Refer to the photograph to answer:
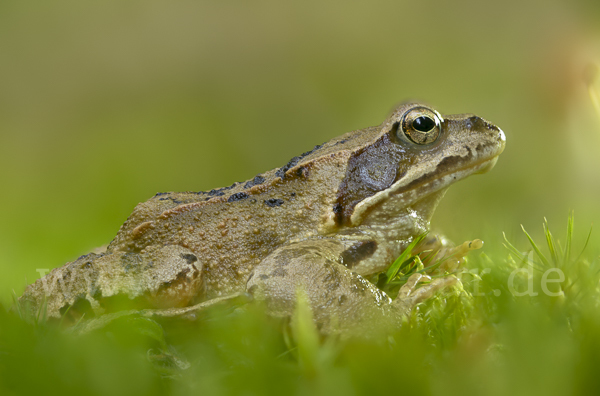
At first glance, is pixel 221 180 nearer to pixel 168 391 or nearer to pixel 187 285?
pixel 187 285

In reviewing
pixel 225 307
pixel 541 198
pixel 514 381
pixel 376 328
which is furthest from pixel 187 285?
pixel 541 198

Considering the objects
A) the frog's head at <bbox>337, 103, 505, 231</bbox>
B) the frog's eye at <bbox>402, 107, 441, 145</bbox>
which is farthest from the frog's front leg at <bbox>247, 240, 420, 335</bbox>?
the frog's eye at <bbox>402, 107, 441, 145</bbox>

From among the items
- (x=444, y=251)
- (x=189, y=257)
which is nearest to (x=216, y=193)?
(x=189, y=257)

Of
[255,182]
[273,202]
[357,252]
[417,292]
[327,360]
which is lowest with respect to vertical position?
[327,360]

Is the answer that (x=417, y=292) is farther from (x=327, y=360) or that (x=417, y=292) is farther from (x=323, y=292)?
(x=327, y=360)

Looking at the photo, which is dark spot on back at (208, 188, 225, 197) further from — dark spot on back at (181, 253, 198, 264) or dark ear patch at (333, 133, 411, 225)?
dark ear patch at (333, 133, 411, 225)

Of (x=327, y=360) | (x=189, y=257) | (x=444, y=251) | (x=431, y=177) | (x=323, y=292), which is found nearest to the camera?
(x=327, y=360)
